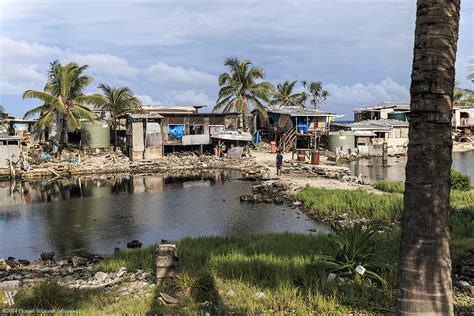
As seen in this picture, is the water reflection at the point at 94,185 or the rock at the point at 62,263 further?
Result: the water reflection at the point at 94,185

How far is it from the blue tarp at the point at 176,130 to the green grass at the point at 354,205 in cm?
2402

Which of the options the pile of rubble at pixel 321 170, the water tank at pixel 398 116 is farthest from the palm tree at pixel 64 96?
the water tank at pixel 398 116

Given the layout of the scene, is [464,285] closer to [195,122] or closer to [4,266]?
[4,266]

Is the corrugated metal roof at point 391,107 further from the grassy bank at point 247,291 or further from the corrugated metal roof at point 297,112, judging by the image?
the grassy bank at point 247,291

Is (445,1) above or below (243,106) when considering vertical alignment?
below

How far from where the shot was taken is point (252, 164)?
1571 inches

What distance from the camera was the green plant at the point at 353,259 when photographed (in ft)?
26.8

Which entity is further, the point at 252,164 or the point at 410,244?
the point at 252,164

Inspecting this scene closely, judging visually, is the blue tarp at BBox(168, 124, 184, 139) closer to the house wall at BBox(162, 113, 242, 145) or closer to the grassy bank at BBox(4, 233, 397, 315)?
the house wall at BBox(162, 113, 242, 145)

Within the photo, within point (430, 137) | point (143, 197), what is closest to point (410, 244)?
point (430, 137)

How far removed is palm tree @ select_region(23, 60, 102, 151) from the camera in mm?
38031

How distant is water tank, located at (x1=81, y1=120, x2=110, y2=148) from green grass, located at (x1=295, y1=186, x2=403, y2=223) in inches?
1092

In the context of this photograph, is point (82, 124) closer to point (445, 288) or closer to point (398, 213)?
point (398, 213)

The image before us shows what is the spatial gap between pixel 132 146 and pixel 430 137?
39.0 meters
